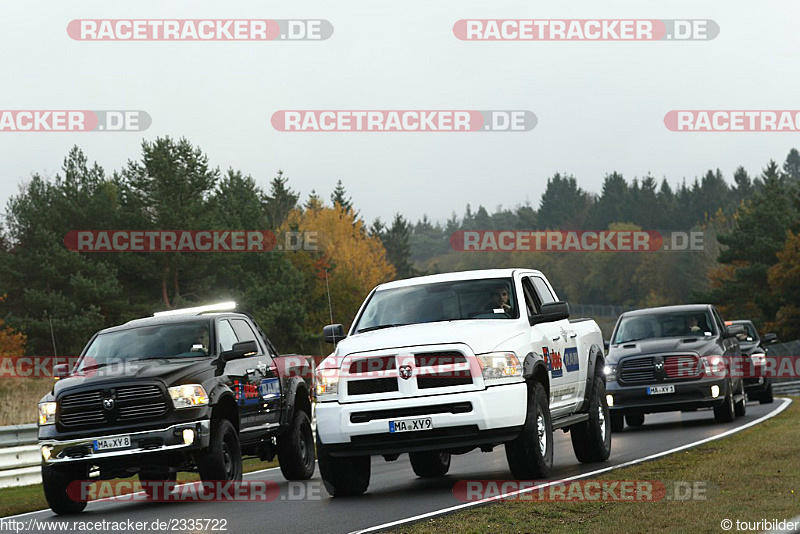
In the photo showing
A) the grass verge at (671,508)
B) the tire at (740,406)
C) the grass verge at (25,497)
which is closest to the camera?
the grass verge at (671,508)

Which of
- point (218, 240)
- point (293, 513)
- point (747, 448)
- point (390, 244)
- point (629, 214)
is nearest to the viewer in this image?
point (293, 513)

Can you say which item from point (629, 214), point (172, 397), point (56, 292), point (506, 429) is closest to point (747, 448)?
point (506, 429)

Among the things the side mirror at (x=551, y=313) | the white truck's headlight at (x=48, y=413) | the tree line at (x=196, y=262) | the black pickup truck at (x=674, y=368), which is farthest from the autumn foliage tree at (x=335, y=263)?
the side mirror at (x=551, y=313)

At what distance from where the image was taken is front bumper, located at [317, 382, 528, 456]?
38.6 ft

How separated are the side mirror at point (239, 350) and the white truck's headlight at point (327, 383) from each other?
209cm

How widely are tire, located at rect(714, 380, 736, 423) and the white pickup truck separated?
8670 millimetres

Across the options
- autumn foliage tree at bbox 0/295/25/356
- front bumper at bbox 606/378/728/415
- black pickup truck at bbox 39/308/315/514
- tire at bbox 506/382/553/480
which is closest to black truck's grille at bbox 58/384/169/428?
black pickup truck at bbox 39/308/315/514

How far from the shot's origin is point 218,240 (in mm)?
69438

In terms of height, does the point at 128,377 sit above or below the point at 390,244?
below

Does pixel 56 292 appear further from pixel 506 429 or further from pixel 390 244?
pixel 390 244

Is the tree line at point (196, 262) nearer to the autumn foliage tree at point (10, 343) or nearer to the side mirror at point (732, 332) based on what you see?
the autumn foliage tree at point (10, 343)

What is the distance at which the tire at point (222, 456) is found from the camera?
13.4 meters

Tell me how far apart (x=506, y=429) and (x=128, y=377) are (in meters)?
4.07

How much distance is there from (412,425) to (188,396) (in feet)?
9.22
